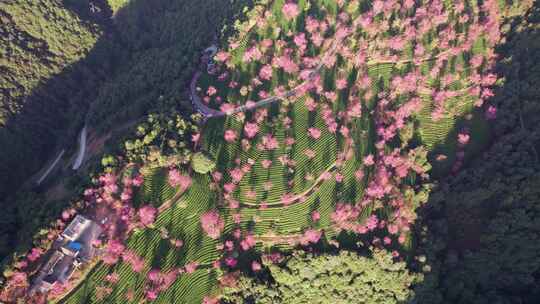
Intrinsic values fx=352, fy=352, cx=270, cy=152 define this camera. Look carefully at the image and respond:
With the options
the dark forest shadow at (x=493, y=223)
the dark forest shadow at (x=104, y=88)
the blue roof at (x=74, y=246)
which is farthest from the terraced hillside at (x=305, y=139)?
the dark forest shadow at (x=104, y=88)

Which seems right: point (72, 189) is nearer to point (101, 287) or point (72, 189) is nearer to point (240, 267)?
point (101, 287)

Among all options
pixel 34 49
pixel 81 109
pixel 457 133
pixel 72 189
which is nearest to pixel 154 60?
pixel 81 109

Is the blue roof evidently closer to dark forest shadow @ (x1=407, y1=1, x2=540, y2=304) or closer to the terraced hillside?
the terraced hillside

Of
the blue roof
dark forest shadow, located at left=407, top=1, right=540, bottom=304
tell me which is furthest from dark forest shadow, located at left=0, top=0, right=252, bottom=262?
dark forest shadow, located at left=407, top=1, right=540, bottom=304

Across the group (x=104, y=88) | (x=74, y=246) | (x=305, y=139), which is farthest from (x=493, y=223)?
(x=104, y=88)

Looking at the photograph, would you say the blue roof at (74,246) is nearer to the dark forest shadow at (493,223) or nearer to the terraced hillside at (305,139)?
the terraced hillside at (305,139)
